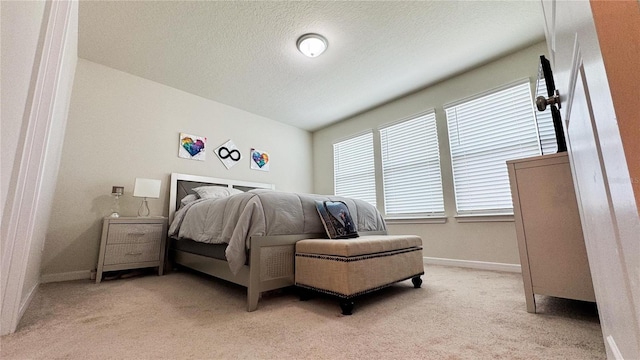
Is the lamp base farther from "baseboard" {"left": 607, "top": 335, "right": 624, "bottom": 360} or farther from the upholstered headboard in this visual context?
"baseboard" {"left": 607, "top": 335, "right": 624, "bottom": 360}

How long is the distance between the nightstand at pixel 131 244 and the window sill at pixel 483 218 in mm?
3500

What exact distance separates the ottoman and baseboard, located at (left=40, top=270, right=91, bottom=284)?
2.49m

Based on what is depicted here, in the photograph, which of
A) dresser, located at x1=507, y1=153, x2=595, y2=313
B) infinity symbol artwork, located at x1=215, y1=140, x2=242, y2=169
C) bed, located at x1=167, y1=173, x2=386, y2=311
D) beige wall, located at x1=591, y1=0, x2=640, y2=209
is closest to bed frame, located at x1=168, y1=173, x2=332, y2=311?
bed, located at x1=167, y1=173, x2=386, y2=311

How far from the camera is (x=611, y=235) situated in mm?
487

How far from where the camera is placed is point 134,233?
2738 mm

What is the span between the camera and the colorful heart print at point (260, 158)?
443 cm

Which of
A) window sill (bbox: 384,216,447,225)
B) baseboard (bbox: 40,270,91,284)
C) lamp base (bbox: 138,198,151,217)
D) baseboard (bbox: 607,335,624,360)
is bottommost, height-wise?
baseboard (bbox: 40,270,91,284)

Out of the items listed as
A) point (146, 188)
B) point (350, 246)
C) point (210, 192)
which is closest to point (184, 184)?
point (210, 192)

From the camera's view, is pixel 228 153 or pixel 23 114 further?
pixel 228 153

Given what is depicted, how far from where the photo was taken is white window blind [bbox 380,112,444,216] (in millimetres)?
3551

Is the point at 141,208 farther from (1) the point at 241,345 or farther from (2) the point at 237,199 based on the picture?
(1) the point at 241,345

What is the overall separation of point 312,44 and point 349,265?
2.27 meters

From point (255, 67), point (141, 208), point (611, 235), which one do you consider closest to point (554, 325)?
point (611, 235)

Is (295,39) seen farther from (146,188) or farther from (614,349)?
(614,349)
